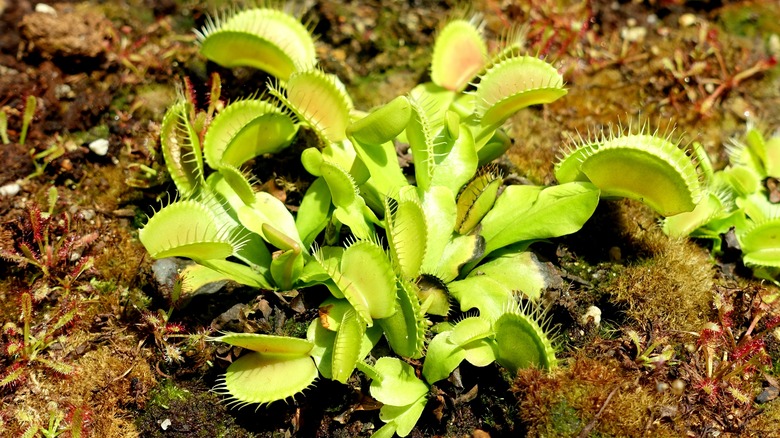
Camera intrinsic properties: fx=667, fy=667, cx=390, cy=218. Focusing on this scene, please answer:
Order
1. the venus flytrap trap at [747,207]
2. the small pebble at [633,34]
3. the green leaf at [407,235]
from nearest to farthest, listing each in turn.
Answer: the green leaf at [407,235], the venus flytrap trap at [747,207], the small pebble at [633,34]

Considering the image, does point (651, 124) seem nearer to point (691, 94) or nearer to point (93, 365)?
point (691, 94)

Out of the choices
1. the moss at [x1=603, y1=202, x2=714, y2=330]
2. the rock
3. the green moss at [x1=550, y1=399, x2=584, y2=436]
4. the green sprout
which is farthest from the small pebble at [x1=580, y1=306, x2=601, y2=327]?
the rock

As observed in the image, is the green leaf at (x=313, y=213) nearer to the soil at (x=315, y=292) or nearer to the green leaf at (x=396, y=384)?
the soil at (x=315, y=292)

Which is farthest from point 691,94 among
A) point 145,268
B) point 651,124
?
point 145,268

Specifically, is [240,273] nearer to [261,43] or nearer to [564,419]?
[261,43]

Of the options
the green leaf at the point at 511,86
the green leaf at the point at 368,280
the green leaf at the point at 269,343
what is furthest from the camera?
the green leaf at the point at 511,86

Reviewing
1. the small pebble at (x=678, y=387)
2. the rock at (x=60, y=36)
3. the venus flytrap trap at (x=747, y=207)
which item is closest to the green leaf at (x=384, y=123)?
the venus flytrap trap at (x=747, y=207)

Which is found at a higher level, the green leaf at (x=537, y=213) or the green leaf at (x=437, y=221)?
the green leaf at (x=537, y=213)
